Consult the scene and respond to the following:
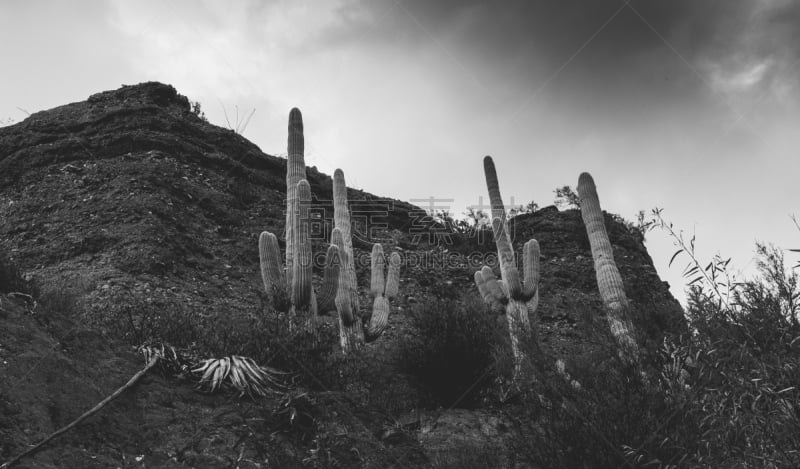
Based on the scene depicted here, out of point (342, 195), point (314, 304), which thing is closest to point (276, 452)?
point (314, 304)

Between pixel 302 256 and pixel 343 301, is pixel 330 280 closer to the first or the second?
pixel 302 256

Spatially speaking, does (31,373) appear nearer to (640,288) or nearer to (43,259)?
(43,259)

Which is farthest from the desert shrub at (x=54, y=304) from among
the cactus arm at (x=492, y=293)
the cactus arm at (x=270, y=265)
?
the cactus arm at (x=492, y=293)

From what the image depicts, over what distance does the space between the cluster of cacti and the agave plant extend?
233cm

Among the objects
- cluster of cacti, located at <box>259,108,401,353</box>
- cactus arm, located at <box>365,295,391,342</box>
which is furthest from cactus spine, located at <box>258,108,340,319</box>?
cactus arm, located at <box>365,295,391,342</box>

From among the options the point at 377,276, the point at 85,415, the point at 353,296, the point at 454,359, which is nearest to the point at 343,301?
the point at 353,296

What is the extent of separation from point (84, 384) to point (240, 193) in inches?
406

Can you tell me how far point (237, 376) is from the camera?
4.16 metres

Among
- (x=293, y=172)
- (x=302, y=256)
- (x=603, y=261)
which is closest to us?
(x=302, y=256)

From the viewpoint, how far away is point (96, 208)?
35.1 feet

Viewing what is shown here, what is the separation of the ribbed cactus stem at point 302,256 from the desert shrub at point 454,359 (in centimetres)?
166

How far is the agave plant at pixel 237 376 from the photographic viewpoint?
13.4 feet

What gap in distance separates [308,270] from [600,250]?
5088 mm

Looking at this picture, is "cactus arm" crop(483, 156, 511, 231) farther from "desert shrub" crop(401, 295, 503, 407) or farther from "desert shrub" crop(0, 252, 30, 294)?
"desert shrub" crop(0, 252, 30, 294)
